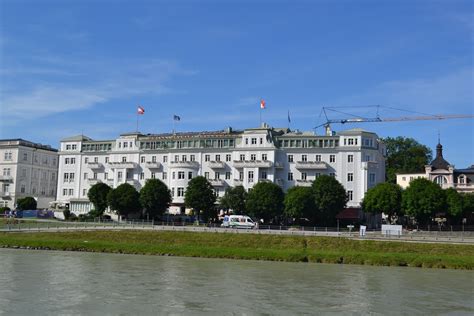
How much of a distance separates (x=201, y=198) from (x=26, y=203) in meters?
46.1

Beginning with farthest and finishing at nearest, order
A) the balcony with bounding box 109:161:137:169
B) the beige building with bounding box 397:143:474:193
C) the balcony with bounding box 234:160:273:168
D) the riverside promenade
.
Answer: the balcony with bounding box 109:161:137:169 → the beige building with bounding box 397:143:474:193 → the balcony with bounding box 234:160:273:168 → the riverside promenade

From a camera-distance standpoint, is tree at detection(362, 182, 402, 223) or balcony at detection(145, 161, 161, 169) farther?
balcony at detection(145, 161, 161, 169)

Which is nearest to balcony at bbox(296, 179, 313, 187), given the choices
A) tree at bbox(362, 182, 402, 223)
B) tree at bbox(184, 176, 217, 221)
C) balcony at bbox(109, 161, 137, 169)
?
tree at bbox(362, 182, 402, 223)

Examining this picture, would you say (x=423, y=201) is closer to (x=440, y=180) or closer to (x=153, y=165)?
(x=440, y=180)

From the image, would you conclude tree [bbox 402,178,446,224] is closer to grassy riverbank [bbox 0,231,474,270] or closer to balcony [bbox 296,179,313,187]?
balcony [bbox 296,179,313,187]

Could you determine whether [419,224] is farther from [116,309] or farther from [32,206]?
[32,206]

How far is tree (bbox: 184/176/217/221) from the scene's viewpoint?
95500 millimetres

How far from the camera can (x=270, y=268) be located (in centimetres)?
4984

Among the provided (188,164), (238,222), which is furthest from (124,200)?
(238,222)

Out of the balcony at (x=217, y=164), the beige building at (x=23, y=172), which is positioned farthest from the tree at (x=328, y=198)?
the beige building at (x=23, y=172)

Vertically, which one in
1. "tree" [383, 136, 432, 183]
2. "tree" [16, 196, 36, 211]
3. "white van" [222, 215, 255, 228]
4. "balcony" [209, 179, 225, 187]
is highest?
"tree" [383, 136, 432, 183]

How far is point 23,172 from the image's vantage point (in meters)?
130

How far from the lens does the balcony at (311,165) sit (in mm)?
101125

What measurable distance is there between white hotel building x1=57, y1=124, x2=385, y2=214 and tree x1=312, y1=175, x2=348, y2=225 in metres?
9.14
